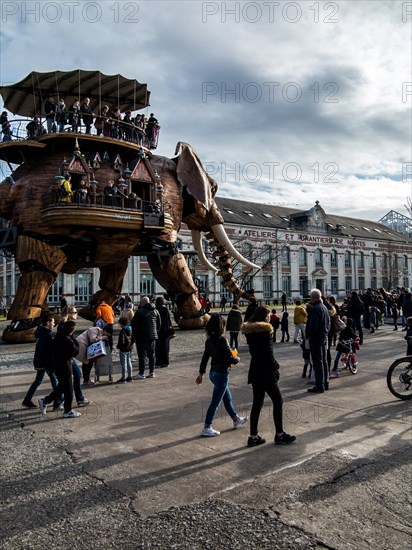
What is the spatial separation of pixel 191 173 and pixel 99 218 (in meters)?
5.10

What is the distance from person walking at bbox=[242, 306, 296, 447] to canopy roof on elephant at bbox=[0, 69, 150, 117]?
14.1m

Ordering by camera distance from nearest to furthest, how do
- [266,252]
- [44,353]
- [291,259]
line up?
[44,353] → [266,252] → [291,259]

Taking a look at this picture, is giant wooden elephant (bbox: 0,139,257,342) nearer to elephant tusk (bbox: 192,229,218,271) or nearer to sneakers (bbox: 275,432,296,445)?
elephant tusk (bbox: 192,229,218,271)

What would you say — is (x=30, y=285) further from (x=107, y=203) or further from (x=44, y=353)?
(x=44, y=353)

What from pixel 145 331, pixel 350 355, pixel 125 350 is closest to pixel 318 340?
pixel 350 355

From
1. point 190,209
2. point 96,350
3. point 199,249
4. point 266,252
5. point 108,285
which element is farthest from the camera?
point 266,252

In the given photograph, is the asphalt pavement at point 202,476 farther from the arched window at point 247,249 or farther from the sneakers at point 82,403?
the arched window at point 247,249

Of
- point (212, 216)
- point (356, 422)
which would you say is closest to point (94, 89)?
point (212, 216)

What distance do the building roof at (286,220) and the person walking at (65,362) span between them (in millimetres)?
38433

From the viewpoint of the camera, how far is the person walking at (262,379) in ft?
17.8

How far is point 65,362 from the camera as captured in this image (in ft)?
22.1

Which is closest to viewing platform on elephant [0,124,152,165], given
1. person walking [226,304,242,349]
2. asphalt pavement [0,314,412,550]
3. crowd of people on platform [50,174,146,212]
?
crowd of people on platform [50,174,146,212]

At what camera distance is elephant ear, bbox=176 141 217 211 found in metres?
18.4

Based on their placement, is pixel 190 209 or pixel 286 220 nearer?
pixel 190 209
